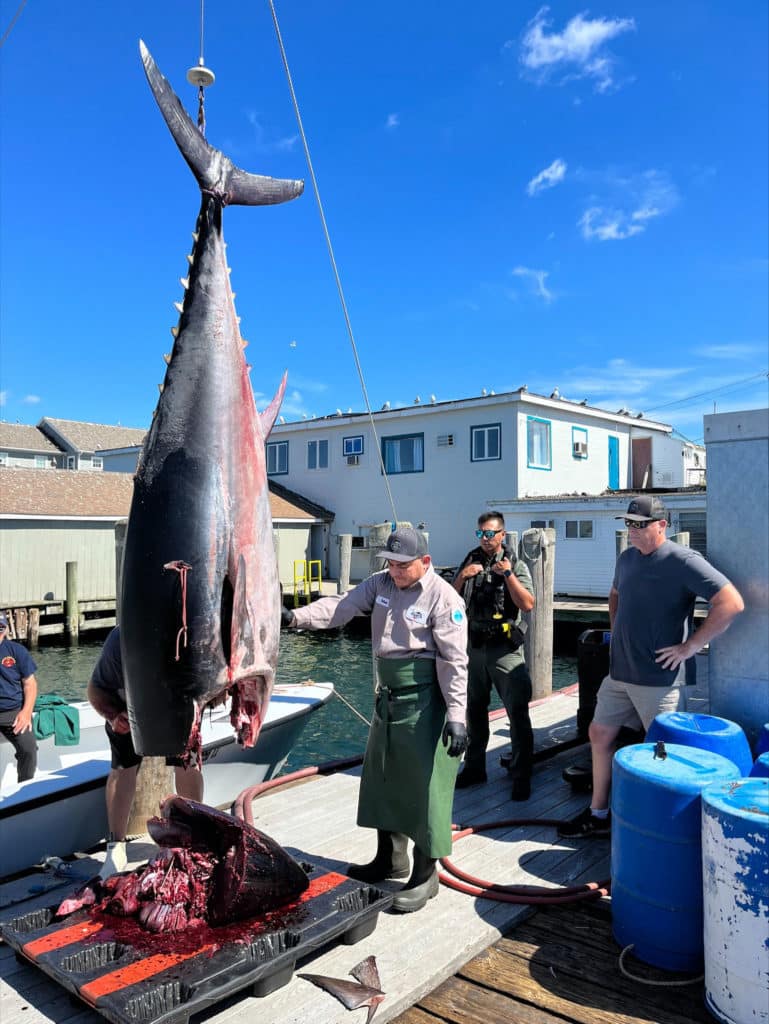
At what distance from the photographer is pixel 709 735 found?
2.96 metres

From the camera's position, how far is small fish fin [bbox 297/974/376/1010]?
2.44m

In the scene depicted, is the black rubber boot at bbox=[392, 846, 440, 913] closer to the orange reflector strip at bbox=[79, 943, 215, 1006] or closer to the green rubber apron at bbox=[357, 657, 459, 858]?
the green rubber apron at bbox=[357, 657, 459, 858]

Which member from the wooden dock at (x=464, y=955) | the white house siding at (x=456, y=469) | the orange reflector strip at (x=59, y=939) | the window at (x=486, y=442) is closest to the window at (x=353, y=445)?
the white house siding at (x=456, y=469)

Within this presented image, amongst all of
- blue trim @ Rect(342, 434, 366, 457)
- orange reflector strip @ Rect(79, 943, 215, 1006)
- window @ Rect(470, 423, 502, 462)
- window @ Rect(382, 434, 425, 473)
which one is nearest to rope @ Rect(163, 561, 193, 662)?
orange reflector strip @ Rect(79, 943, 215, 1006)

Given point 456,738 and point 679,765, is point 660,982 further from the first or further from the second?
point 456,738

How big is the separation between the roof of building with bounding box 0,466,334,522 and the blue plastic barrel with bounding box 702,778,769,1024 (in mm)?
17169

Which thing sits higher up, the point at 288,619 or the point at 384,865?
the point at 288,619

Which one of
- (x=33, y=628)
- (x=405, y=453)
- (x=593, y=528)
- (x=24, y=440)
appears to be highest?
(x=24, y=440)

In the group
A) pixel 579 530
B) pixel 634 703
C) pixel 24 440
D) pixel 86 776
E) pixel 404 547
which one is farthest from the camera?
pixel 24 440

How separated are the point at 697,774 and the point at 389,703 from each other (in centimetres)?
128

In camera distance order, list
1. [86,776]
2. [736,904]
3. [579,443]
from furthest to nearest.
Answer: [579,443]
[86,776]
[736,904]

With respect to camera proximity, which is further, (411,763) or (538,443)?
(538,443)

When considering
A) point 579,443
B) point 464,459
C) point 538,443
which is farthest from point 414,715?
point 579,443

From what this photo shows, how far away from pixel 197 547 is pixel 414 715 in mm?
1495
